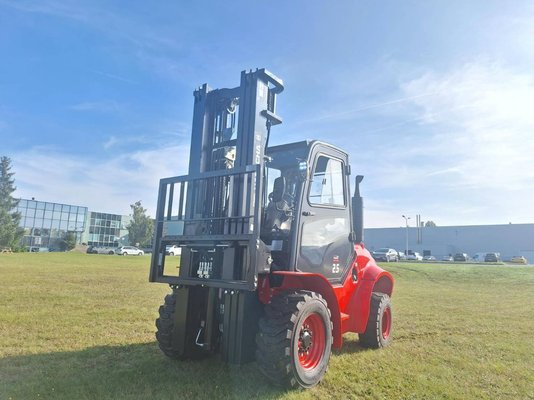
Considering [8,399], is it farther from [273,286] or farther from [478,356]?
[478,356]

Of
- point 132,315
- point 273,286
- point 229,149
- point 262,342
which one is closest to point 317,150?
point 229,149

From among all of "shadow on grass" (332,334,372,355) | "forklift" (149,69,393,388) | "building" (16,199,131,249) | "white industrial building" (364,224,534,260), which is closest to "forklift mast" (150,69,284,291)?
"forklift" (149,69,393,388)

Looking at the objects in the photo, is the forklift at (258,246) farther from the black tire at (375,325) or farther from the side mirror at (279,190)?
the black tire at (375,325)

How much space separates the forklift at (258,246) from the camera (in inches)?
188

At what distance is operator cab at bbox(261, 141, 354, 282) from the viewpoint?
5.42m

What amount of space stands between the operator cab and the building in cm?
6774

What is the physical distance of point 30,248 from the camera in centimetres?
6594

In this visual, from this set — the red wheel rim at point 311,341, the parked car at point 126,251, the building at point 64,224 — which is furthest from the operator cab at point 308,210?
the building at point 64,224

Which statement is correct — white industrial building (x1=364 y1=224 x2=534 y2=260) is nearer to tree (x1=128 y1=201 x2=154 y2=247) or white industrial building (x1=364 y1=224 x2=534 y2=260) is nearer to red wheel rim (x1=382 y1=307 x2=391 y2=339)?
tree (x1=128 y1=201 x2=154 y2=247)

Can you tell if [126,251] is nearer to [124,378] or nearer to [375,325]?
[375,325]

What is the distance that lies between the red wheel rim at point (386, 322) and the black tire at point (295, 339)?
275 centimetres

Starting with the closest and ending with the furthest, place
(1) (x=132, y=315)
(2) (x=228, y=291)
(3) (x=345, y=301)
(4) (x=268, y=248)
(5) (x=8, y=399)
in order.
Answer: (5) (x=8, y=399)
(2) (x=228, y=291)
(4) (x=268, y=248)
(3) (x=345, y=301)
(1) (x=132, y=315)

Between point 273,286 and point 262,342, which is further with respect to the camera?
point 273,286

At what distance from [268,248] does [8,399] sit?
3.26 m
